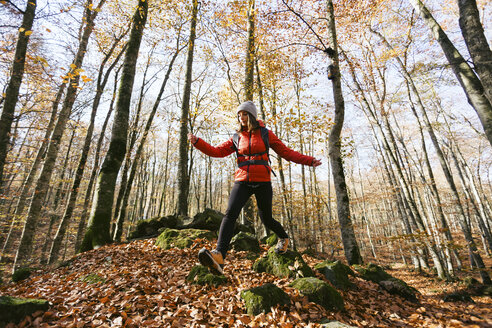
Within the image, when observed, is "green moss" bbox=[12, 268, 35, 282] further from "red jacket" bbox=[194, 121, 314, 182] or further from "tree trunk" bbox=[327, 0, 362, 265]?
"tree trunk" bbox=[327, 0, 362, 265]

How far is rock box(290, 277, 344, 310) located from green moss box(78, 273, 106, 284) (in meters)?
3.29

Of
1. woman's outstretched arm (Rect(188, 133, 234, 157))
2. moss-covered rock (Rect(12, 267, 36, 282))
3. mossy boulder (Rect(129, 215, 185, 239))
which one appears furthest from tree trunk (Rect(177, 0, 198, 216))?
woman's outstretched arm (Rect(188, 133, 234, 157))

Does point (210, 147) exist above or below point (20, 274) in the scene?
above

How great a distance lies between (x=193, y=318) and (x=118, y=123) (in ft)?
18.9

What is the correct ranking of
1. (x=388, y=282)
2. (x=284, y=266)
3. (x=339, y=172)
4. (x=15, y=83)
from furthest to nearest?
(x=339, y=172) < (x=15, y=83) < (x=388, y=282) < (x=284, y=266)

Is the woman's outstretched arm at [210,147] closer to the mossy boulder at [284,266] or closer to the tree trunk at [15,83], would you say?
the mossy boulder at [284,266]

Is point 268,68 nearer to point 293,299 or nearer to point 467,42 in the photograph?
point 467,42

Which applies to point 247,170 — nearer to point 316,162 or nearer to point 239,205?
point 239,205

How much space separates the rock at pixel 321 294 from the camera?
307 centimetres

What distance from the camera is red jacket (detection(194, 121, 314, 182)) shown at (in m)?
3.23

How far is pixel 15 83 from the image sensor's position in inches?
185

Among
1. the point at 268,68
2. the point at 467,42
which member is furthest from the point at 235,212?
the point at 268,68

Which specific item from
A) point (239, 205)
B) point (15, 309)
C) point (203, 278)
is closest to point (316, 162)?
point (239, 205)

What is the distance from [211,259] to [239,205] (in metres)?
0.87
